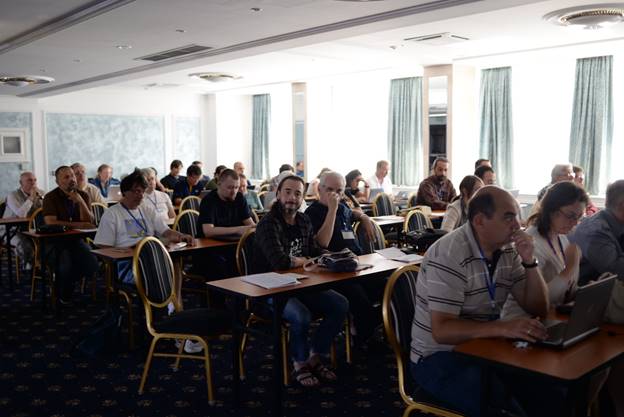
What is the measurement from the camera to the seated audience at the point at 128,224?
→ 15.5 feet

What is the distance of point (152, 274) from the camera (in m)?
3.76

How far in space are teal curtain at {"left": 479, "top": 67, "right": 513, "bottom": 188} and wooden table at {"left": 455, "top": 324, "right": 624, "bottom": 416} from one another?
873cm

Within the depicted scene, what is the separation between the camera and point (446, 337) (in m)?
2.32

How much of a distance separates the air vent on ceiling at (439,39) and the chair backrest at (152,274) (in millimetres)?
5311

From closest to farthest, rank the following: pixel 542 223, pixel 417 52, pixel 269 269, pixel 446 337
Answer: pixel 446 337
pixel 542 223
pixel 269 269
pixel 417 52

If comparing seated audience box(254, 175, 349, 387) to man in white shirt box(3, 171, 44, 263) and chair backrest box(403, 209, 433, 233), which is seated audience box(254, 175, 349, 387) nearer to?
chair backrest box(403, 209, 433, 233)

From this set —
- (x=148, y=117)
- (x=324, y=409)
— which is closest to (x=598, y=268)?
(x=324, y=409)

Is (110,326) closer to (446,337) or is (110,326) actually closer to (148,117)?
(446,337)

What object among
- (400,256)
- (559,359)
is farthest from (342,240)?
(559,359)

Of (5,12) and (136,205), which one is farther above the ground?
(5,12)

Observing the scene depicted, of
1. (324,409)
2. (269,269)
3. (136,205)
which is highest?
(136,205)

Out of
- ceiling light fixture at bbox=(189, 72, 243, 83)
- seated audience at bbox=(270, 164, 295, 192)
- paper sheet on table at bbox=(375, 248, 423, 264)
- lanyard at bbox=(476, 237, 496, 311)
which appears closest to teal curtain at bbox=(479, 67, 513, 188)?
seated audience at bbox=(270, 164, 295, 192)

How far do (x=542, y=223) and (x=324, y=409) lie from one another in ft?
5.25

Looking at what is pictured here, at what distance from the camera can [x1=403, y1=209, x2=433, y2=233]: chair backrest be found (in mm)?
5500
